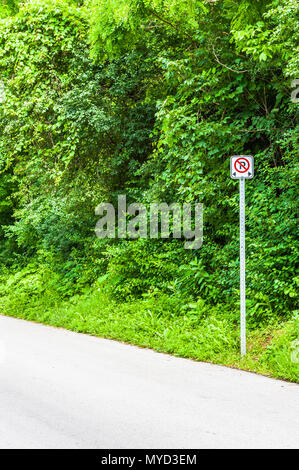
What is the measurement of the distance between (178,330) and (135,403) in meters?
3.21

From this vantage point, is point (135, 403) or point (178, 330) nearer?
point (135, 403)

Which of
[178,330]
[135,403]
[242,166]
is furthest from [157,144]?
[135,403]

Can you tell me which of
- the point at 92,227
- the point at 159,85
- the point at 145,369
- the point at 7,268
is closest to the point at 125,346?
the point at 145,369

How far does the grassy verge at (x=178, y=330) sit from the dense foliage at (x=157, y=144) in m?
0.06

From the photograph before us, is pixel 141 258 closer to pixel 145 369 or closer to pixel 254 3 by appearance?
pixel 145 369

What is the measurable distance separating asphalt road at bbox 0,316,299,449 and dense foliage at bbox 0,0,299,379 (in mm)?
947

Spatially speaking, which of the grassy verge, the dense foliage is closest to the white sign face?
the dense foliage

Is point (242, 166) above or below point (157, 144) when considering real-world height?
below

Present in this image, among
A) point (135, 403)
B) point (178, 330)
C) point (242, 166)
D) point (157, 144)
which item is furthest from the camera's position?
point (157, 144)

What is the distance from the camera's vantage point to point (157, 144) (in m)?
12.1

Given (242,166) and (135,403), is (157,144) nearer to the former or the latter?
(242,166)

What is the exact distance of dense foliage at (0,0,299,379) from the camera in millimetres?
9352

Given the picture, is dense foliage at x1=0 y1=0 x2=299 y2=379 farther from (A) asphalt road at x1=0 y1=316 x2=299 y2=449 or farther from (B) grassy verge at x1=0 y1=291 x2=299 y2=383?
(A) asphalt road at x1=0 y1=316 x2=299 y2=449

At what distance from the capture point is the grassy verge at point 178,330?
762 centimetres
